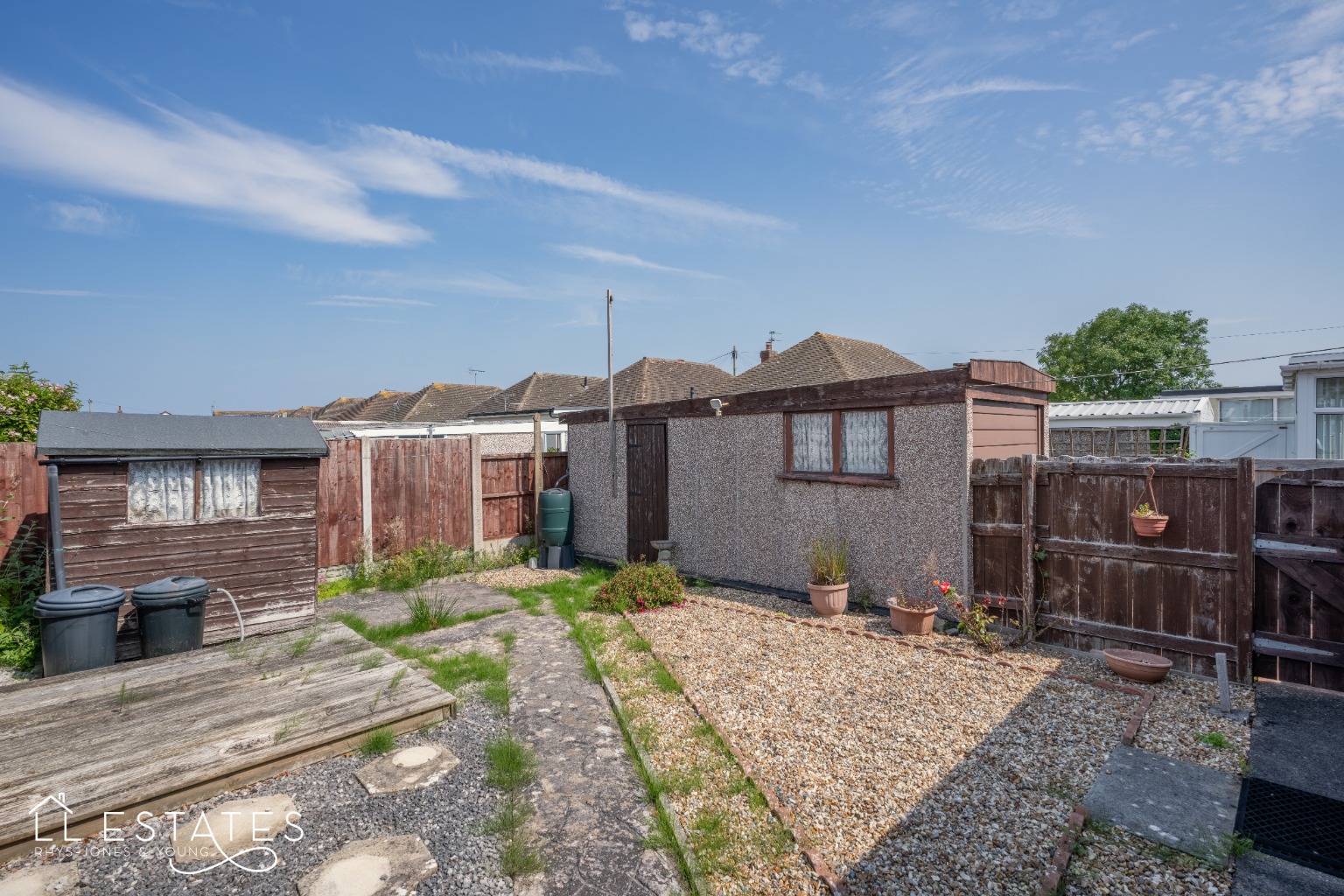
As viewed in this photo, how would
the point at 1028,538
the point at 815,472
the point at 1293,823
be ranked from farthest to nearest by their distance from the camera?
the point at 815,472
the point at 1028,538
the point at 1293,823

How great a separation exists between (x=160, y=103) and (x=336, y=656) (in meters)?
7.39

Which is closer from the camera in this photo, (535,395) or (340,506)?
(340,506)

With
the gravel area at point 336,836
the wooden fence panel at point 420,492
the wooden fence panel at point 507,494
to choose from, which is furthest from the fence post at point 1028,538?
the wooden fence panel at point 420,492

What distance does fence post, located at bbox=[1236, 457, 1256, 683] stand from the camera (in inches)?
187

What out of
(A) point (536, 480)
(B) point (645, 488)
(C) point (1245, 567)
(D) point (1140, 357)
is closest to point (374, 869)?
(C) point (1245, 567)

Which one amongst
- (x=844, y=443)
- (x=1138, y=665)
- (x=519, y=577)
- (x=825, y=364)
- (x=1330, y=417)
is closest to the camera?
(x=1138, y=665)

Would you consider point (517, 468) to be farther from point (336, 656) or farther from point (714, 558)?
point (336, 656)

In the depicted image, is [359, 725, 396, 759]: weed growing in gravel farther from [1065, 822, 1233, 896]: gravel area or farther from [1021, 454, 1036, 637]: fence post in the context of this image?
[1021, 454, 1036, 637]: fence post

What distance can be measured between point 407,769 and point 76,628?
3.57m

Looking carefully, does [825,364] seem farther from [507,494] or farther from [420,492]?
[420,492]

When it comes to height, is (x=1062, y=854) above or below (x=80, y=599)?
below

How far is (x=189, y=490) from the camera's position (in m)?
6.02

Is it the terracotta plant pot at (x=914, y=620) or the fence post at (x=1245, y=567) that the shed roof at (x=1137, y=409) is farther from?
the terracotta plant pot at (x=914, y=620)

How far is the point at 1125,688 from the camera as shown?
4.74 metres
